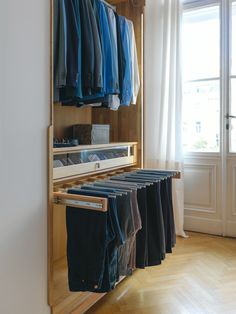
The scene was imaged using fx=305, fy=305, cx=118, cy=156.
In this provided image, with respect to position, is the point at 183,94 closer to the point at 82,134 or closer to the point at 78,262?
the point at 82,134

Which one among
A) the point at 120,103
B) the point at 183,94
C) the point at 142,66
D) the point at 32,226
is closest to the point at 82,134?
the point at 120,103

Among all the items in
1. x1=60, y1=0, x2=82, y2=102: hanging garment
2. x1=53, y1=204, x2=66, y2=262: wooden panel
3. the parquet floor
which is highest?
x1=60, y1=0, x2=82, y2=102: hanging garment

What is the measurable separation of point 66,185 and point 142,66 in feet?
4.57

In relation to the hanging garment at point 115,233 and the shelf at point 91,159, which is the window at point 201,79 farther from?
the hanging garment at point 115,233

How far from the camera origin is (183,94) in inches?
130

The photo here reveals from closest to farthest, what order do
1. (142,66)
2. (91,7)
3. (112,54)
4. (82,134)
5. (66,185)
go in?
(66,185) < (91,7) < (112,54) < (82,134) < (142,66)

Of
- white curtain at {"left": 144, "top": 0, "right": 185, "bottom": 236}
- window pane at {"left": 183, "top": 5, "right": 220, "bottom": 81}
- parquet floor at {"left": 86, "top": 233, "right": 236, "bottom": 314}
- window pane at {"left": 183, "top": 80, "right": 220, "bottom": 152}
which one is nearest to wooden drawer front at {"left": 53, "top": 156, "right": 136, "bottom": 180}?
white curtain at {"left": 144, "top": 0, "right": 185, "bottom": 236}

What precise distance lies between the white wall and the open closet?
2.2 inches

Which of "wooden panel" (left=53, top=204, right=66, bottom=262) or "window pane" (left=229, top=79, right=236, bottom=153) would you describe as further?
"window pane" (left=229, top=79, right=236, bottom=153)

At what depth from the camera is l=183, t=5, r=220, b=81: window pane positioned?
3.23 meters

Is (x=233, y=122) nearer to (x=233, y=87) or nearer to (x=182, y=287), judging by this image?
(x=233, y=87)

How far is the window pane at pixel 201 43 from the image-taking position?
323 cm

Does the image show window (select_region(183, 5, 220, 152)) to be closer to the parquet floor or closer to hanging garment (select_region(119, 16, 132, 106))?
hanging garment (select_region(119, 16, 132, 106))

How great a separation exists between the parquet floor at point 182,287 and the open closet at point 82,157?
0.23m
